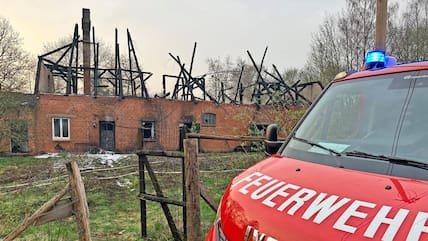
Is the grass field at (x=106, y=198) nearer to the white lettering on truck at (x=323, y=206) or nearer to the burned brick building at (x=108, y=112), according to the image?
the white lettering on truck at (x=323, y=206)

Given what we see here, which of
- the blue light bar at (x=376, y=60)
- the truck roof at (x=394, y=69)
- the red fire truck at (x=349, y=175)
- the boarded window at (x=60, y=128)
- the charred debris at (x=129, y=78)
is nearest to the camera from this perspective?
the red fire truck at (x=349, y=175)

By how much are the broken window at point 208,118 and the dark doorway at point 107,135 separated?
6216 mm

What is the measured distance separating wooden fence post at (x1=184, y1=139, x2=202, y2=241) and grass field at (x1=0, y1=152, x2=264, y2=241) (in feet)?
4.73

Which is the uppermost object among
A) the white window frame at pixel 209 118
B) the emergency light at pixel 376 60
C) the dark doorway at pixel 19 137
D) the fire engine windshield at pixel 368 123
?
the emergency light at pixel 376 60

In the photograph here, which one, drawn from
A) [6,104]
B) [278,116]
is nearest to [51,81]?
[6,104]

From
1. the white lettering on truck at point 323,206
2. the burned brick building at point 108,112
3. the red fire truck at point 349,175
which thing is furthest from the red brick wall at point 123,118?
the white lettering on truck at point 323,206

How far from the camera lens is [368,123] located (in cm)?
218

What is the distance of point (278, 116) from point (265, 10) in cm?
945

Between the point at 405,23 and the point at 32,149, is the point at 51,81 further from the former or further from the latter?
the point at 405,23

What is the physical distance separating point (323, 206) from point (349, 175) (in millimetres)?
366

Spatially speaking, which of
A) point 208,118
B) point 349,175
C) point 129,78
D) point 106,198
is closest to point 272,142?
point 349,175

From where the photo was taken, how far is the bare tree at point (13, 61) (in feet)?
65.5

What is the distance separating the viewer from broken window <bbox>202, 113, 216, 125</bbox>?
2305cm

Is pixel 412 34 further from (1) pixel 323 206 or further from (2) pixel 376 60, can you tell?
(1) pixel 323 206
